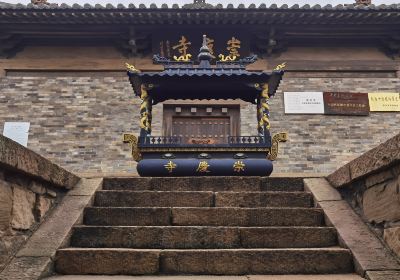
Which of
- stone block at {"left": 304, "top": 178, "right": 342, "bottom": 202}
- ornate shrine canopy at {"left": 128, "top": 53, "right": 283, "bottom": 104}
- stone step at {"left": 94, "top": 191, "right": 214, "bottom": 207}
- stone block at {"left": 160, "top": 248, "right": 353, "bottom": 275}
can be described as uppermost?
ornate shrine canopy at {"left": 128, "top": 53, "right": 283, "bottom": 104}

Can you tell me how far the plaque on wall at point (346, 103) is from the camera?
27.7 feet

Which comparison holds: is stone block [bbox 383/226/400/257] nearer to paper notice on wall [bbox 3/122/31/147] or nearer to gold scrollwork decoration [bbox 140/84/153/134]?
gold scrollwork decoration [bbox 140/84/153/134]

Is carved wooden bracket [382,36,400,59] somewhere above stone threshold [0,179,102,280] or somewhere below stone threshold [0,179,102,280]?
above

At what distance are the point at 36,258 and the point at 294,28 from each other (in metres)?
7.56

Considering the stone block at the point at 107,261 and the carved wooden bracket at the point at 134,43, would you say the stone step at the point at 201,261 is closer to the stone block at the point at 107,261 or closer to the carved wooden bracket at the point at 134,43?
the stone block at the point at 107,261

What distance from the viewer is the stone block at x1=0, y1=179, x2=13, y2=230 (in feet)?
8.64

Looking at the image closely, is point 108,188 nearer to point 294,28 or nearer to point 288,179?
point 288,179

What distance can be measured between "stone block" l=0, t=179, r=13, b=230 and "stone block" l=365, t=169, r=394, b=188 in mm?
2829

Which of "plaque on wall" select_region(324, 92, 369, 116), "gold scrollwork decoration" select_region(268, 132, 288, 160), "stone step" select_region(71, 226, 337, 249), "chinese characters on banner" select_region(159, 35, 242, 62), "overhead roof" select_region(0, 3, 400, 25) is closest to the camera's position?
"stone step" select_region(71, 226, 337, 249)

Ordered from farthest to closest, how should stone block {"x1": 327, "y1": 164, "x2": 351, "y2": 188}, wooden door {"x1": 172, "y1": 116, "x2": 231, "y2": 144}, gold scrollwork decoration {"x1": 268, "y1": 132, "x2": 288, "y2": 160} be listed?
wooden door {"x1": 172, "y1": 116, "x2": 231, "y2": 144}, gold scrollwork decoration {"x1": 268, "y1": 132, "x2": 288, "y2": 160}, stone block {"x1": 327, "y1": 164, "x2": 351, "y2": 188}

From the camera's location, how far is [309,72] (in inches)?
348

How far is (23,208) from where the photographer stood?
2947 mm

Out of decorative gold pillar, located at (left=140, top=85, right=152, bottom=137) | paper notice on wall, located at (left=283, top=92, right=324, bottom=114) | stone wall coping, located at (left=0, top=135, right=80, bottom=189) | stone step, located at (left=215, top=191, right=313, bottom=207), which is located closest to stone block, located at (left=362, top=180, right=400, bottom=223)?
stone step, located at (left=215, top=191, right=313, bottom=207)

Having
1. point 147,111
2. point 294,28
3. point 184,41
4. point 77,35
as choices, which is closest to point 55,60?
point 77,35
